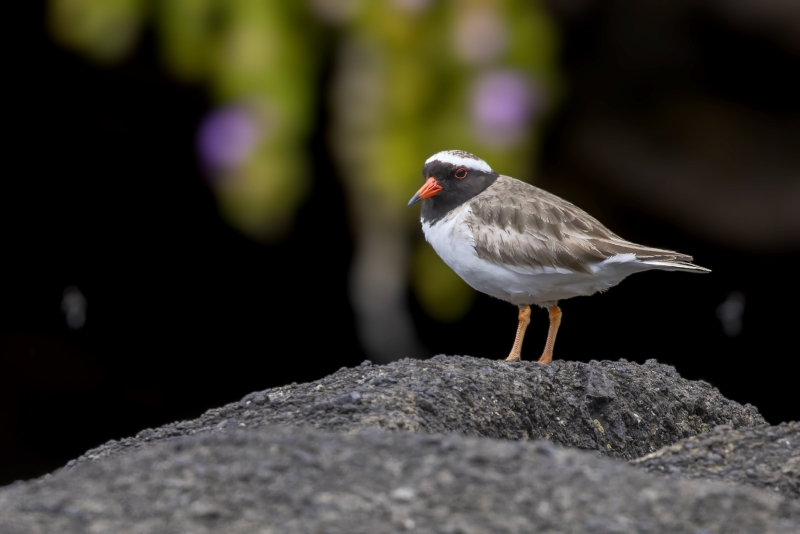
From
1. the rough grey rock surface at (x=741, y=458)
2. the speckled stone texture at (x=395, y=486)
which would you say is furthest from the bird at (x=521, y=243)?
the speckled stone texture at (x=395, y=486)

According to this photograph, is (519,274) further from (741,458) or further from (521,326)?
(741,458)

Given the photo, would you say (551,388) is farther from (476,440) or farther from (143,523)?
(143,523)

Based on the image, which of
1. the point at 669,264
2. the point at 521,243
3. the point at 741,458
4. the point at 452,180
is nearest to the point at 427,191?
the point at 452,180

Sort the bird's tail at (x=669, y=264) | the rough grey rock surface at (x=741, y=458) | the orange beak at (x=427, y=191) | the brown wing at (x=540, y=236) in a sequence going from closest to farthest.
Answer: the rough grey rock surface at (x=741, y=458)
the bird's tail at (x=669, y=264)
the brown wing at (x=540, y=236)
the orange beak at (x=427, y=191)

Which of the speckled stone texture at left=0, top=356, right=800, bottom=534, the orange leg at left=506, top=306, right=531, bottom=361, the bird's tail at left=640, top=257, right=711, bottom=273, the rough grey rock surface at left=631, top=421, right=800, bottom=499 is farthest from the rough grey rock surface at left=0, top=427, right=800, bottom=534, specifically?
the orange leg at left=506, top=306, right=531, bottom=361

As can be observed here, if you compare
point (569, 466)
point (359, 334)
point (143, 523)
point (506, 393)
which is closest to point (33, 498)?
point (143, 523)

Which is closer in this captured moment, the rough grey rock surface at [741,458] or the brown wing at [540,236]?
the rough grey rock surface at [741,458]

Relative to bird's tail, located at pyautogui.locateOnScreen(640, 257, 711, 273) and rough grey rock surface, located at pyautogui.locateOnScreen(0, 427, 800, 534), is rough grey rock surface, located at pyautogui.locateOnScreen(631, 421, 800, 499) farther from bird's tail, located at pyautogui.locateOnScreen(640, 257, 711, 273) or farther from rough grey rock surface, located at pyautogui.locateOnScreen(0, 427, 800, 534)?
bird's tail, located at pyautogui.locateOnScreen(640, 257, 711, 273)

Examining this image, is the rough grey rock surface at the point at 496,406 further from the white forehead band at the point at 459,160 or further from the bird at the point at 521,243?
the white forehead band at the point at 459,160
